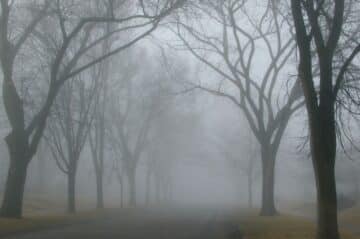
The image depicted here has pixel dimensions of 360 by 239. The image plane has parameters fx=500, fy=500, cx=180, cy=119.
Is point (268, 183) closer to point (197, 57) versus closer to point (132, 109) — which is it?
point (197, 57)

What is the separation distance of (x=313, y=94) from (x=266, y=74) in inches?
658

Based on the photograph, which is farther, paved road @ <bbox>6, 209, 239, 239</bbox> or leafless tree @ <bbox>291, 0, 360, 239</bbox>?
paved road @ <bbox>6, 209, 239, 239</bbox>

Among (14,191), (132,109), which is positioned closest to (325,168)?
(14,191)

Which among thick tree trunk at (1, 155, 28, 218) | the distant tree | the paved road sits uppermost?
the distant tree

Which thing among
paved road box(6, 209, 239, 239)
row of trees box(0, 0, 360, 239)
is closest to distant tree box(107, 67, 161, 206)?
row of trees box(0, 0, 360, 239)

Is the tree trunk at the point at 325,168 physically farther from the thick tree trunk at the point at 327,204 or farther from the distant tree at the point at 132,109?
the distant tree at the point at 132,109

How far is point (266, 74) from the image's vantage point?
29125 mm

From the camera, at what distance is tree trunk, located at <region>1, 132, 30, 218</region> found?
2128 cm

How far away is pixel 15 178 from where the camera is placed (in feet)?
70.7

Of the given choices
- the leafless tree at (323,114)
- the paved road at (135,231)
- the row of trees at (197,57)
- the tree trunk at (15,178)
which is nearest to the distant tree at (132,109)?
the row of trees at (197,57)

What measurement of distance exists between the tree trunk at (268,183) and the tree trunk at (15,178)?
538 inches

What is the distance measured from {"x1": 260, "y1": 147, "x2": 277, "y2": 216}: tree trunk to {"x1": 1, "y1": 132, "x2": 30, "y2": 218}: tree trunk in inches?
538

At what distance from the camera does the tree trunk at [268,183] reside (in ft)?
93.6

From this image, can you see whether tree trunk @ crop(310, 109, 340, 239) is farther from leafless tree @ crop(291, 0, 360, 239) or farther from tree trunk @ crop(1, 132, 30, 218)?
tree trunk @ crop(1, 132, 30, 218)
